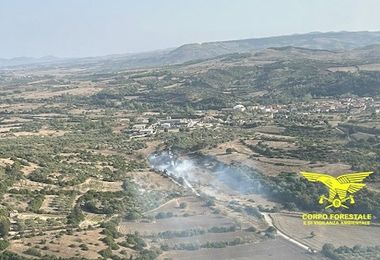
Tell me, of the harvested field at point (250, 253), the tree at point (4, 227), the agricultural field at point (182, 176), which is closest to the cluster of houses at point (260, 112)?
the agricultural field at point (182, 176)

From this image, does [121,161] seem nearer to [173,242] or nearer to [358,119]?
[173,242]

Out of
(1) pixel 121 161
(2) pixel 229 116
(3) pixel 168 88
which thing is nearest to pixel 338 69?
(3) pixel 168 88

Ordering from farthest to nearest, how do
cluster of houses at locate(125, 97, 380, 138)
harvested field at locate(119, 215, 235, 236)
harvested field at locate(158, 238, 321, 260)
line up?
1. cluster of houses at locate(125, 97, 380, 138)
2. harvested field at locate(119, 215, 235, 236)
3. harvested field at locate(158, 238, 321, 260)

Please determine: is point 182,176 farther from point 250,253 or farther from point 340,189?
point 250,253

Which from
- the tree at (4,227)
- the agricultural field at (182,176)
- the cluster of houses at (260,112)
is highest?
the tree at (4,227)

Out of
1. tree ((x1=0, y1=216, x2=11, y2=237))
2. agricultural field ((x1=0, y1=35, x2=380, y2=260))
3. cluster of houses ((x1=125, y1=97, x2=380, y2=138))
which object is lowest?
cluster of houses ((x1=125, y1=97, x2=380, y2=138))

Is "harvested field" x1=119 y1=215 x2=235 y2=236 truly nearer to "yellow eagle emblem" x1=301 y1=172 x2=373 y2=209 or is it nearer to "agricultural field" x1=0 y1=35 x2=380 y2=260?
"agricultural field" x1=0 y1=35 x2=380 y2=260

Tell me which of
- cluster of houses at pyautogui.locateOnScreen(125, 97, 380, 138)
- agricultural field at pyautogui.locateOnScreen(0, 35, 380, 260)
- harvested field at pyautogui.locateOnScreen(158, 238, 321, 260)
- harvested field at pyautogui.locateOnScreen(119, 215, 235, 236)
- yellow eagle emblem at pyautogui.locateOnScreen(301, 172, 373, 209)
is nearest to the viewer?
harvested field at pyautogui.locateOnScreen(158, 238, 321, 260)

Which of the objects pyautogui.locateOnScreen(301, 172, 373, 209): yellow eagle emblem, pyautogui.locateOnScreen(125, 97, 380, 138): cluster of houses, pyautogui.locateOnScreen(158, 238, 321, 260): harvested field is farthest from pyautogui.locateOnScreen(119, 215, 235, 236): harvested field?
pyautogui.locateOnScreen(125, 97, 380, 138): cluster of houses

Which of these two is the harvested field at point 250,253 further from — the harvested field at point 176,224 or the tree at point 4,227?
the tree at point 4,227

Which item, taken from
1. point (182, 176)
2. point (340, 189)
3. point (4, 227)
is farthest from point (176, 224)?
point (182, 176)

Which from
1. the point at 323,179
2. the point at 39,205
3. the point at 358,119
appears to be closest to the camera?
the point at 39,205
